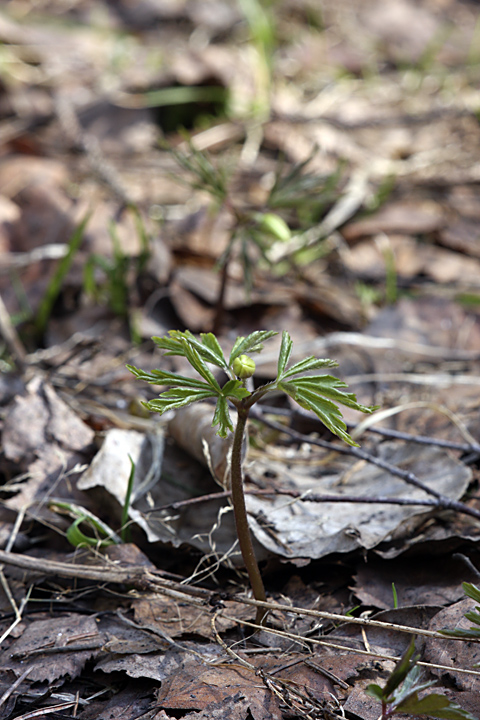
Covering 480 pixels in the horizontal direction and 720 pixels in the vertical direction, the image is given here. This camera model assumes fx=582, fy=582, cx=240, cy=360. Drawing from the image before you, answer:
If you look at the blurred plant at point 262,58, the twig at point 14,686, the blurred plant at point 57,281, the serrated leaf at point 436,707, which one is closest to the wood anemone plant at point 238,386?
the serrated leaf at point 436,707

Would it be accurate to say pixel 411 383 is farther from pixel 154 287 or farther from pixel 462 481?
pixel 154 287

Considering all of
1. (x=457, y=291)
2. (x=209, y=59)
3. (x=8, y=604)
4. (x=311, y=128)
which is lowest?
(x=457, y=291)

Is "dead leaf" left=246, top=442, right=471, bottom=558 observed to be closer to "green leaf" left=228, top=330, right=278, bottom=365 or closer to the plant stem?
the plant stem

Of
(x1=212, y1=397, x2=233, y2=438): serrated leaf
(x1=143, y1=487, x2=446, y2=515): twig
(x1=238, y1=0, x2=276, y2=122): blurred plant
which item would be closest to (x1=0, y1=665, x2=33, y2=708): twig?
(x1=143, y1=487, x2=446, y2=515): twig

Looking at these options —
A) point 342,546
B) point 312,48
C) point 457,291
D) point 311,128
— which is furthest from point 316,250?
point 312,48

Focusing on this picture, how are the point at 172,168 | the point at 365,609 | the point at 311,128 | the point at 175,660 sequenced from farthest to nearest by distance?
1. the point at 311,128
2. the point at 172,168
3. the point at 365,609
4. the point at 175,660

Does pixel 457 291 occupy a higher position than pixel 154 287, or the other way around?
A: pixel 154 287
